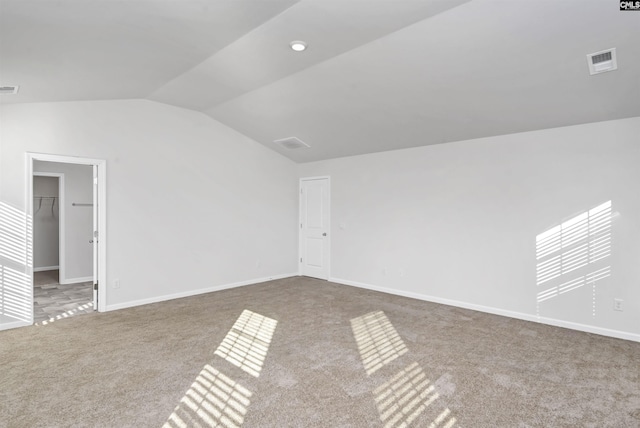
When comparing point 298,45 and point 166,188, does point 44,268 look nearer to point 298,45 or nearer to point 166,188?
point 166,188

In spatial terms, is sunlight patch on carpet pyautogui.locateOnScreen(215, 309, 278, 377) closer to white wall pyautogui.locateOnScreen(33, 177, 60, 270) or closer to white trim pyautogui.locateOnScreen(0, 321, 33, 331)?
white trim pyautogui.locateOnScreen(0, 321, 33, 331)

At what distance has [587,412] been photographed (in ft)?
7.68

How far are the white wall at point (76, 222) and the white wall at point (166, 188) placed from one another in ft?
8.12

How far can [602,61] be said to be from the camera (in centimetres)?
296

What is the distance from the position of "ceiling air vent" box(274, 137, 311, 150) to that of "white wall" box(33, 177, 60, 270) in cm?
519

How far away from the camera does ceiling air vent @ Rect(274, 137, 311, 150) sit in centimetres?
601

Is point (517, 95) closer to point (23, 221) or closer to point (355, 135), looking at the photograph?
point (355, 135)

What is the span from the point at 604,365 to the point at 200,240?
5.25 metres

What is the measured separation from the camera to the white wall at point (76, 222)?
642cm

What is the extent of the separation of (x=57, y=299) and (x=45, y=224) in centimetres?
312

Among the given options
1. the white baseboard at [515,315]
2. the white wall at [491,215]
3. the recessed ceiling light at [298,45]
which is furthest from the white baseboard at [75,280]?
the recessed ceiling light at [298,45]

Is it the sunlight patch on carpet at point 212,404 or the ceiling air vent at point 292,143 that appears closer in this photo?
the sunlight patch on carpet at point 212,404

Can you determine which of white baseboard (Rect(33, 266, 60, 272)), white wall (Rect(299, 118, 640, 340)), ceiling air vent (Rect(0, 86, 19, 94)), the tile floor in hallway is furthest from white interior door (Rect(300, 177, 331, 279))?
white baseboard (Rect(33, 266, 60, 272))

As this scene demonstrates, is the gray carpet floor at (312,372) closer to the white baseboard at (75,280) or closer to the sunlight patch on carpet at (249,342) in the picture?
the sunlight patch on carpet at (249,342)
